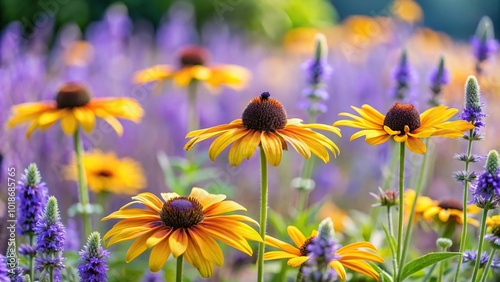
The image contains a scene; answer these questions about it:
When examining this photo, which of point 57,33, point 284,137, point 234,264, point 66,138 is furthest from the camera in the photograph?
point 57,33

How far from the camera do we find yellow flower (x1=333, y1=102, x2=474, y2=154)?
200cm

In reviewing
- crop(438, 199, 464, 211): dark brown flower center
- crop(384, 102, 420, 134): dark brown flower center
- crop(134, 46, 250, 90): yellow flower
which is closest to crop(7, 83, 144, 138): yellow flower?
crop(134, 46, 250, 90): yellow flower

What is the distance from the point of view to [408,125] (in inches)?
83.7

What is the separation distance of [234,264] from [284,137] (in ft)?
6.16

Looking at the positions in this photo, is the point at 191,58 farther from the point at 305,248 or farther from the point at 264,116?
the point at 305,248

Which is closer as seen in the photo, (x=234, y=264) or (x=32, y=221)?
(x=32, y=221)

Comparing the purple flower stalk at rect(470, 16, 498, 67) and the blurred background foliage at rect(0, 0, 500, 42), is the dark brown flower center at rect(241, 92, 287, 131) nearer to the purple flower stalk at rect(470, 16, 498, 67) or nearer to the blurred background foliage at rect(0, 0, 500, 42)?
the purple flower stalk at rect(470, 16, 498, 67)

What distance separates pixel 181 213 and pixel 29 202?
48 cm

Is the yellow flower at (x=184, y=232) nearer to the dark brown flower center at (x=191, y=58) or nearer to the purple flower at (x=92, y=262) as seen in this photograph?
the purple flower at (x=92, y=262)

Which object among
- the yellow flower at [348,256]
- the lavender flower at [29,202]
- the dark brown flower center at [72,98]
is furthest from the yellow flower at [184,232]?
the dark brown flower center at [72,98]

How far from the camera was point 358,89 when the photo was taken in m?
5.82

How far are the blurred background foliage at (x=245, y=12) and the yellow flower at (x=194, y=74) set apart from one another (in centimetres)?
568

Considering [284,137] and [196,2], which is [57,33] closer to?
[196,2]

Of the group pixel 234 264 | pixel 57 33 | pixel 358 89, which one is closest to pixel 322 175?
pixel 358 89
